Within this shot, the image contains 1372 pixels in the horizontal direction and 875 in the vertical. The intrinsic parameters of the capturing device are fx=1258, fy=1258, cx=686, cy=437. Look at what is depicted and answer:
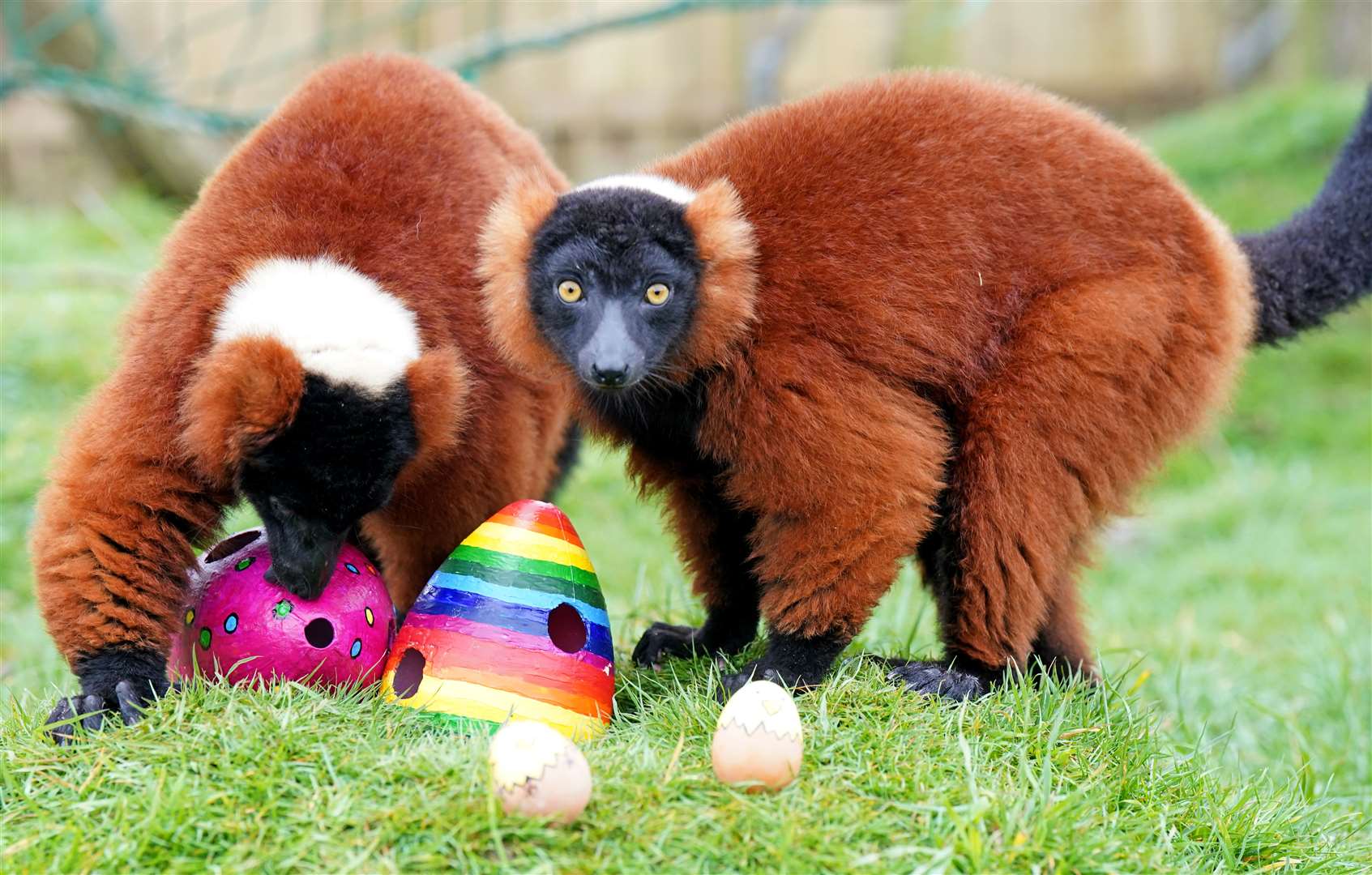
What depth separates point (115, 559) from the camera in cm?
334

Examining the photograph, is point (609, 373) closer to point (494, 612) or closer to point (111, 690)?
point (494, 612)

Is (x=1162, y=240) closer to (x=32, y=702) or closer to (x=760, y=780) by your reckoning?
(x=760, y=780)

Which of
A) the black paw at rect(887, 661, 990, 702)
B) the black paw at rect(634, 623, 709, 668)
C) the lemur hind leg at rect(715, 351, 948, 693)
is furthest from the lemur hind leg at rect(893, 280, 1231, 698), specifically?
the black paw at rect(634, 623, 709, 668)

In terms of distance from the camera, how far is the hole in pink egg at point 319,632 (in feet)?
11.7

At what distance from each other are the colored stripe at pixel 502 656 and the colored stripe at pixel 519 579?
14 centimetres

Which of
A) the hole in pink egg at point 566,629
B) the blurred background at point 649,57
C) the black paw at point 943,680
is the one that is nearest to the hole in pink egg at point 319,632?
the hole in pink egg at point 566,629

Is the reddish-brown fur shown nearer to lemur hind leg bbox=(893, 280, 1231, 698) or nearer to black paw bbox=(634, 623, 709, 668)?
lemur hind leg bbox=(893, 280, 1231, 698)

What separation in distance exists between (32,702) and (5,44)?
416 inches

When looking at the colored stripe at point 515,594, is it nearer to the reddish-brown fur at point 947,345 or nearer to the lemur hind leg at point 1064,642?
the reddish-brown fur at point 947,345

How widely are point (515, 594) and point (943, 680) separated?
1267mm

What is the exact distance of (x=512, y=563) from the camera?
11.6 feet

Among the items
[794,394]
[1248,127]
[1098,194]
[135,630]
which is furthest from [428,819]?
[1248,127]

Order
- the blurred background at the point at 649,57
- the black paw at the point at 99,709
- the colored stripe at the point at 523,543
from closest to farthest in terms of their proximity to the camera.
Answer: the black paw at the point at 99,709
the colored stripe at the point at 523,543
the blurred background at the point at 649,57

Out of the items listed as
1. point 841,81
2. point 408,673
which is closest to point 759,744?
point 408,673
